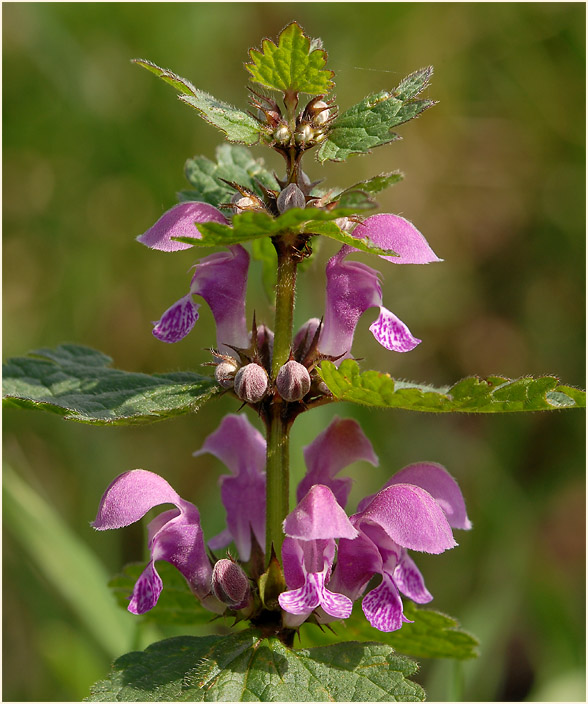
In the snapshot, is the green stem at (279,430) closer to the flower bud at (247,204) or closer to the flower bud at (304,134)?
the flower bud at (247,204)

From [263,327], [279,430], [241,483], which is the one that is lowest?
[241,483]

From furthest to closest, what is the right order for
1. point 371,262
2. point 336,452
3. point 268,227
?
point 371,262, point 336,452, point 268,227

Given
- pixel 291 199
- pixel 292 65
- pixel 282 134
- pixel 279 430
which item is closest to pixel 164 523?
pixel 279 430

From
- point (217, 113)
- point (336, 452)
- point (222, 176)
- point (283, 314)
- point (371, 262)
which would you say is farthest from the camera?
point (371, 262)

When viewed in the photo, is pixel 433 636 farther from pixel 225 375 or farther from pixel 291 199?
pixel 291 199

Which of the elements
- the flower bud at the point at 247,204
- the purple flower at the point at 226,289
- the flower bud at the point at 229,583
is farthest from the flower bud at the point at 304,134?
the flower bud at the point at 229,583

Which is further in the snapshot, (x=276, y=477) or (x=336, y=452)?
(x=336, y=452)

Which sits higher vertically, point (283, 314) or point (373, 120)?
point (373, 120)
